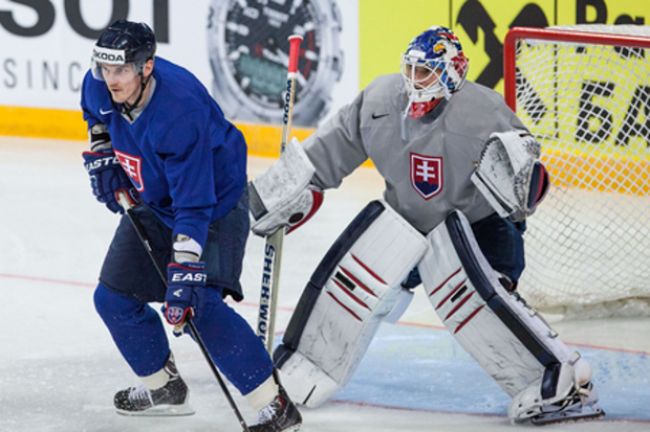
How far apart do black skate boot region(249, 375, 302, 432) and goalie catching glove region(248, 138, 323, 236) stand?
488 mm

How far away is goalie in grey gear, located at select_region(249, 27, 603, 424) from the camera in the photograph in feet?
12.0

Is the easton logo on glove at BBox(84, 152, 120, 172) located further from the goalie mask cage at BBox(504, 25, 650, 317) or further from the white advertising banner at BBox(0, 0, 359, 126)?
the white advertising banner at BBox(0, 0, 359, 126)

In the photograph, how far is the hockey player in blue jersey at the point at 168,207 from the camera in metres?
3.26

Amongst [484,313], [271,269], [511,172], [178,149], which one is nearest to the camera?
[178,149]

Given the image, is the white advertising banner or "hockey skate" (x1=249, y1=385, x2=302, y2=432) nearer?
"hockey skate" (x1=249, y1=385, x2=302, y2=432)

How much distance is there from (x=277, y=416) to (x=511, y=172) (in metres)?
0.78

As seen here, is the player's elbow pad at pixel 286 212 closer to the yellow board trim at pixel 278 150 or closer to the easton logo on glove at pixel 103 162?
the easton logo on glove at pixel 103 162

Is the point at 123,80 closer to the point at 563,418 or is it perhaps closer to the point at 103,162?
the point at 103,162

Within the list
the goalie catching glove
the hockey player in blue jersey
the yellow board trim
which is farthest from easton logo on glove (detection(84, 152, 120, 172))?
the yellow board trim

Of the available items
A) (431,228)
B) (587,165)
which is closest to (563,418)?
(431,228)

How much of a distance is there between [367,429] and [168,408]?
0.50 meters

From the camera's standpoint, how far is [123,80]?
3262 mm

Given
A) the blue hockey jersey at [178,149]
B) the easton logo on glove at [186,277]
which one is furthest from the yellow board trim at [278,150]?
the easton logo on glove at [186,277]

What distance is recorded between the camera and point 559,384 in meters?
3.64
